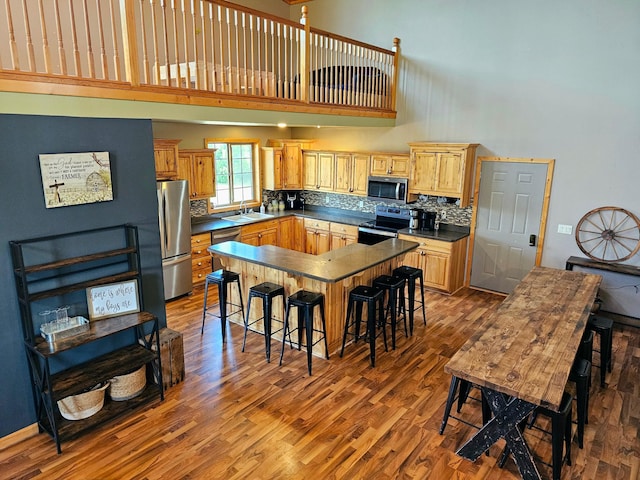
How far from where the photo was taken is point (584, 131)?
5.59 m

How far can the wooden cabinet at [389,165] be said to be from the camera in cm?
695

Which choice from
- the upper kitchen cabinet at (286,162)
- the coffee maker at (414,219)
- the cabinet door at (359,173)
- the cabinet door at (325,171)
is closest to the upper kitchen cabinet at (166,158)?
the upper kitchen cabinet at (286,162)

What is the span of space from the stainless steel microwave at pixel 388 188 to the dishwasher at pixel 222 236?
2.34 metres

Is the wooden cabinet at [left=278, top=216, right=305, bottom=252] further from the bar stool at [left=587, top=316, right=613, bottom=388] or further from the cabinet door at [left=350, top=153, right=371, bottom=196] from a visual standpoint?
the bar stool at [left=587, top=316, right=613, bottom=388]

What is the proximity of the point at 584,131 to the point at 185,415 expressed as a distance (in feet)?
18.8

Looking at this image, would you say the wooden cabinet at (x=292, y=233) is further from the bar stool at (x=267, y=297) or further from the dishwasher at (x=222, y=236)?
the bar stool at (x=267, y=297)

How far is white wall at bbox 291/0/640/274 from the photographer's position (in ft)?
17.4

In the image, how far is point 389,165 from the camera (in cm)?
710

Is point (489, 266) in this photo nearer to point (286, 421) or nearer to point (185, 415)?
point (286, 421)

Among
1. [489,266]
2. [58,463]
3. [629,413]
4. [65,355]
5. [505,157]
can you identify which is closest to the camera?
[58,463]

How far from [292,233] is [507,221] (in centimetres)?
374

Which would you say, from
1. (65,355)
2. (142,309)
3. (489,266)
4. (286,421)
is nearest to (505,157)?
(489,266)

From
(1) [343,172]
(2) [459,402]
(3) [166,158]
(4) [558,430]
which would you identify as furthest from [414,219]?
(4) [558,430]

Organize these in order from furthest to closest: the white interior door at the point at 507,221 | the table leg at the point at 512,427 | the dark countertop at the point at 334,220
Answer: the dark countertop at the point at 334,220 < the white interior door at the point at 507,221 < the table leg at the point at 512,427
